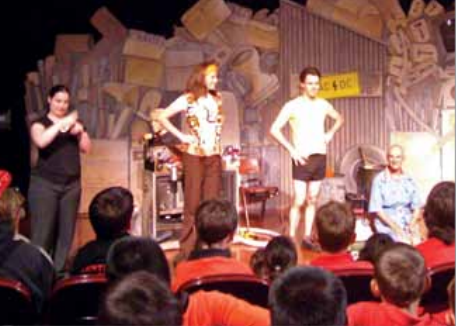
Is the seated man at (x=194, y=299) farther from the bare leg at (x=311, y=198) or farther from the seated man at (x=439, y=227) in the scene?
the bare leg at (x=311, y=198)

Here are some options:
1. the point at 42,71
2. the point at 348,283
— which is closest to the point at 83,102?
the point at 42,71

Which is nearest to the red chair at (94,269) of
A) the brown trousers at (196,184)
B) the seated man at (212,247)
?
the seated man at (212,247)

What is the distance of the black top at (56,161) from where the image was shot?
4.63 m

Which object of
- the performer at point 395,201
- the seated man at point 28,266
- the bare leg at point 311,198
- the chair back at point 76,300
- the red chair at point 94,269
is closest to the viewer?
the chair back at point 76,300

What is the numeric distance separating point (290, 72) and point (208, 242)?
4.87 metres

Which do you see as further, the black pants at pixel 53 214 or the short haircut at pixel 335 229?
the black pants at pixel 53 214

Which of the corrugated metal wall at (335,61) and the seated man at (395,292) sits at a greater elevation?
the corrugated metal wall at (335,61)

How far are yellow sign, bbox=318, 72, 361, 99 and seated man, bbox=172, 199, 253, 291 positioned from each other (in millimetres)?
4502

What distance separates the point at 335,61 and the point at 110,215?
4.86 meters

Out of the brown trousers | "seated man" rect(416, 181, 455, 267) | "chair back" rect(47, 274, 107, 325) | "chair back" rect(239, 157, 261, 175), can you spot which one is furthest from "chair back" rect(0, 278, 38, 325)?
"chair back" rect(239, 157, 261, 175)

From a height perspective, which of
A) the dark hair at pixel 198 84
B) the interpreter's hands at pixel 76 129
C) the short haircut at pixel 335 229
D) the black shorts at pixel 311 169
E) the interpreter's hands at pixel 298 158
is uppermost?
the dark hair at pixel 198 84

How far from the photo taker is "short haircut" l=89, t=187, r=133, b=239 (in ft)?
10.6

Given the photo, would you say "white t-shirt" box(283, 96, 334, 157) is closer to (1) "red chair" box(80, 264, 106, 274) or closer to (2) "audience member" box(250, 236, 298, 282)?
(2) "audience member" box(250, 236, 298, 282)

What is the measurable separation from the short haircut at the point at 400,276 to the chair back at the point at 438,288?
1.28 ft
